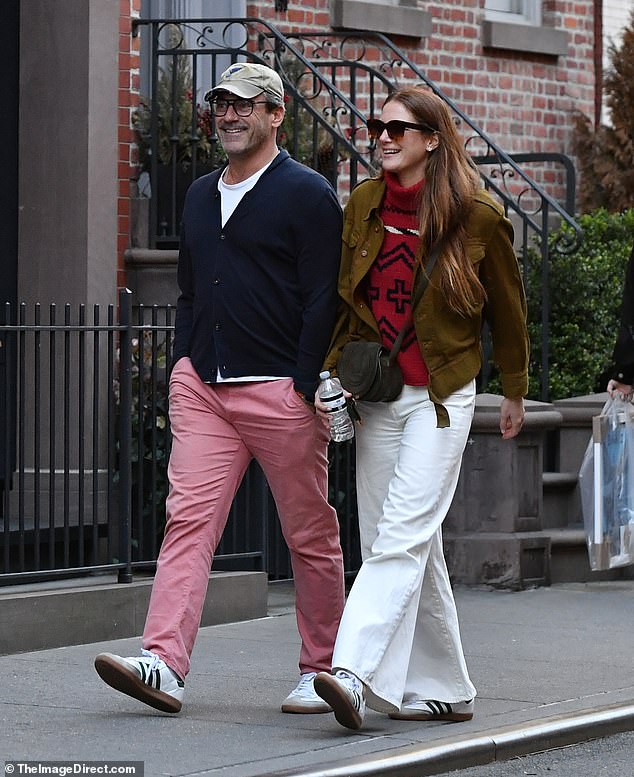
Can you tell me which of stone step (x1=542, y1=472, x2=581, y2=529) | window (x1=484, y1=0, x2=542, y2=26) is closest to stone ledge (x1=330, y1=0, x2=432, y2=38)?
window (x1=484, y1=0, x2=542, y2=26)

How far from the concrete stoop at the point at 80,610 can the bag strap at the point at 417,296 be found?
91.3 inches

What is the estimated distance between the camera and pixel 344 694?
5477 millimetres

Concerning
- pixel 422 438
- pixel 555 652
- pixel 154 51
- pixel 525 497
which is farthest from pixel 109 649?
pixel 154 51

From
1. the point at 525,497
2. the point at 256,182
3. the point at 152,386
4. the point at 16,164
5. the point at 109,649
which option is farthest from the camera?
the point at 525,497

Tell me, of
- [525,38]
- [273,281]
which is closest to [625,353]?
[273,281]

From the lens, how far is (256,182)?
6059mm

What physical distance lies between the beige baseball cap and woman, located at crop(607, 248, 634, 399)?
76.0 inches

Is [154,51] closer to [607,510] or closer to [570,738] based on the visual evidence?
[607,510]

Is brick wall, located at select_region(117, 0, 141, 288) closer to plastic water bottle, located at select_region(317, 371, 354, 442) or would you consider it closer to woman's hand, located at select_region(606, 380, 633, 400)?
woman's hand, located at select_region(606, 380, 633, 400)

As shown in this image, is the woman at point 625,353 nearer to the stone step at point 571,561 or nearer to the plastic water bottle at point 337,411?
the plastic water bottle at point 337,411

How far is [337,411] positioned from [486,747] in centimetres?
114

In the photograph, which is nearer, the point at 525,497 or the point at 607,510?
the point at 607,510

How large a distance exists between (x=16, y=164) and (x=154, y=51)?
1.10 m

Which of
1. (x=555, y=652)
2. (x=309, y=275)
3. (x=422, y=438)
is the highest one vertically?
(x=309, y=275)
